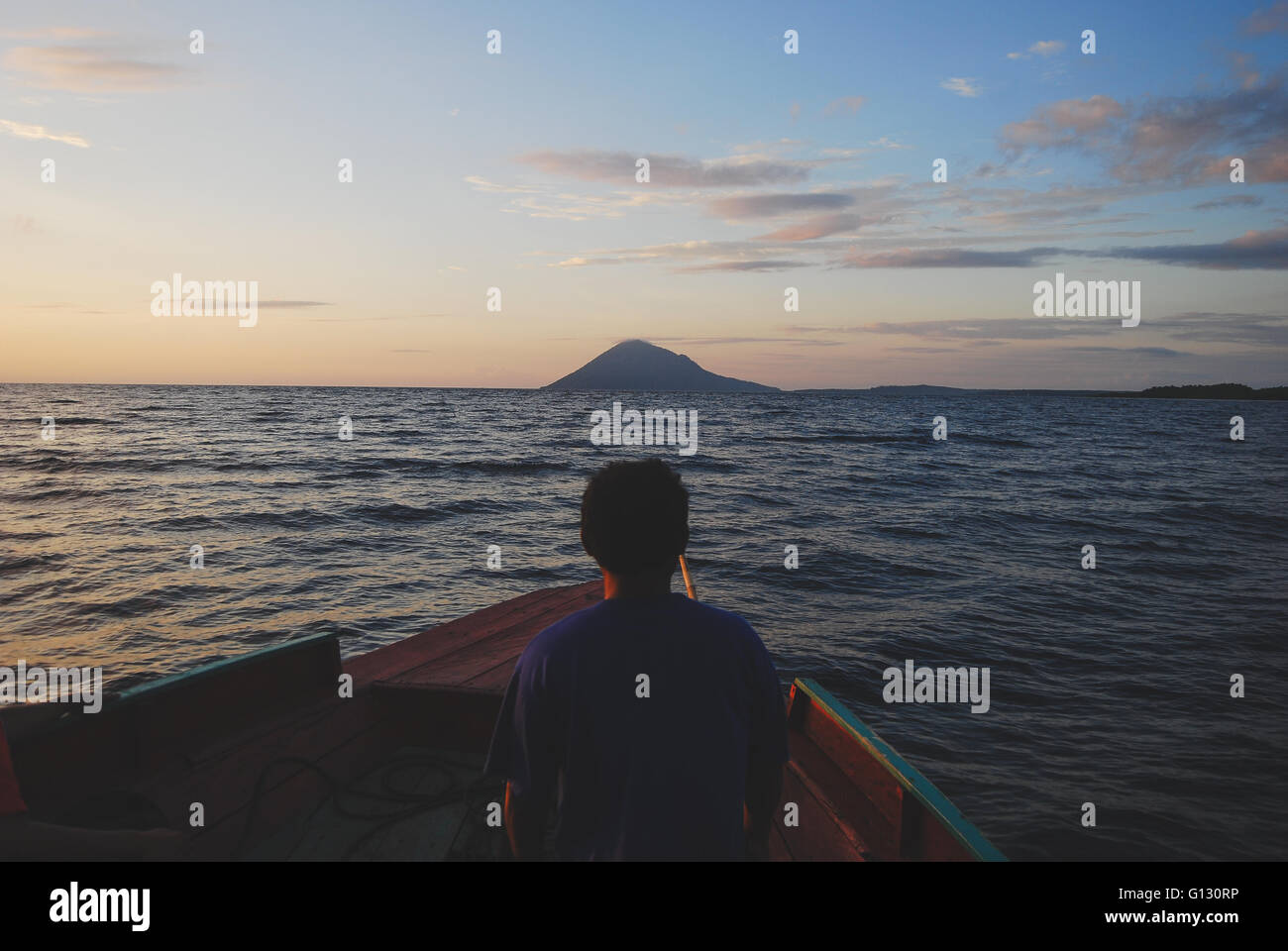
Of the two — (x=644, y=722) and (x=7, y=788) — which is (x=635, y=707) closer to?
(x=644, y=722)

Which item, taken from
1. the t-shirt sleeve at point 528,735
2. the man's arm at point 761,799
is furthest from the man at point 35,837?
the man's arm at point 761,799

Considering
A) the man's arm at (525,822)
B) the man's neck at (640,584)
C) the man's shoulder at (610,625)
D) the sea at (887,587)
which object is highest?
the man's neck at (640,584)

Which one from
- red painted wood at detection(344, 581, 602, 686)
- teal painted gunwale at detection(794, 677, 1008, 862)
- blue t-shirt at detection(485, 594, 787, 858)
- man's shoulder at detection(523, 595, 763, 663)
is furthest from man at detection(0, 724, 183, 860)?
teal painted gunwale at detection(794, 677, 1008, 862)

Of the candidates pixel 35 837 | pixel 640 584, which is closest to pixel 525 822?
pixel 640 584

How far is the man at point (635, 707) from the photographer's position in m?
2.02

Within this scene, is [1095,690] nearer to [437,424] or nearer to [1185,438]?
[437,424]

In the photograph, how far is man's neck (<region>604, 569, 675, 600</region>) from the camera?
83.5 inches

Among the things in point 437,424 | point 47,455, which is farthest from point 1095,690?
point 437,424

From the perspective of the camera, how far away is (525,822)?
222cm

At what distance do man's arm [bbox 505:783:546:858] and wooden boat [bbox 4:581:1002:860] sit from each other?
6.41 feet

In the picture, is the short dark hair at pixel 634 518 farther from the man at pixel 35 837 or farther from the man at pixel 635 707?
the man at pixel 35 837

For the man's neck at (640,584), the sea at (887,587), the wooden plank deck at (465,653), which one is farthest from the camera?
the sea at (887,587)

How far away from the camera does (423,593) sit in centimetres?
1323

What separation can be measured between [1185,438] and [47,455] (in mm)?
Answer: 78759
